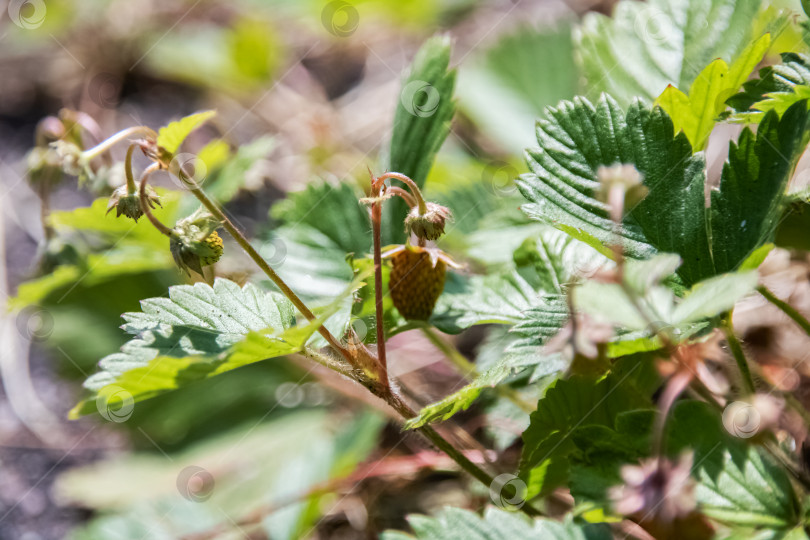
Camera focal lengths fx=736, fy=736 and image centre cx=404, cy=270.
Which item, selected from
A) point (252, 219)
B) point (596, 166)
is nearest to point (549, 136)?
point (596, 166)

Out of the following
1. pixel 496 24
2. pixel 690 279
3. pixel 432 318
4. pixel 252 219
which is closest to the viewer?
pixel 690 279

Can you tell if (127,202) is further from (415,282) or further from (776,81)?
(776,81)

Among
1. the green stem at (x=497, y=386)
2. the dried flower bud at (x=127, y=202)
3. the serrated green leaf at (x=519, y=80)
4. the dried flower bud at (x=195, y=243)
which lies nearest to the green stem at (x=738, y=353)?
the green stem at (x=497, y=386)

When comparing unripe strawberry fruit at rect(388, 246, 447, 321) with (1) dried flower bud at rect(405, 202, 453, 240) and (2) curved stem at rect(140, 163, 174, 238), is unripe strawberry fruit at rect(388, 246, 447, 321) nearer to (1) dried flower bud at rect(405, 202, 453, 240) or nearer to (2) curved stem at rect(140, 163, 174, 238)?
(1) dried flower bud at rect(405, 202, 453, 240)

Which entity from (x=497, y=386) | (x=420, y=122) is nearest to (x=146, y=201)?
(x=420, y=122)

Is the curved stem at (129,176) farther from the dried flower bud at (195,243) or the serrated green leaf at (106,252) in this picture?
the serrated green leaf at (106,252)

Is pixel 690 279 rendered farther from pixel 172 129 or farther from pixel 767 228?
pixel 172 129

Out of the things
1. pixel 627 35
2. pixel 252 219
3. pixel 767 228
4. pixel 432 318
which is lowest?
pixel 252 219
